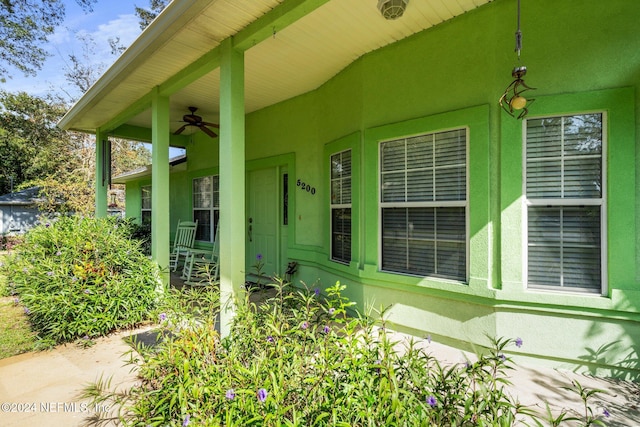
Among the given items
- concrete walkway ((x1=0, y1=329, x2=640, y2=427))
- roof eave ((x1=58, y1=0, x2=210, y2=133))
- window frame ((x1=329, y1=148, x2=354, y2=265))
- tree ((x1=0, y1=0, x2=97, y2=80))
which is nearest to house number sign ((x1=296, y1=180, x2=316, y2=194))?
window frame ((x1=329, y1=148, x2=354, y2=265))

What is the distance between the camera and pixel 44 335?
11.6 feet

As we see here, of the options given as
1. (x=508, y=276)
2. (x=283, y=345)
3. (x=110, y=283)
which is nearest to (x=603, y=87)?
(x=508, y=276)

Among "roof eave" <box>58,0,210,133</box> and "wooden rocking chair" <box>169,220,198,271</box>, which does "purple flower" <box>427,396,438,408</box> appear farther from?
"wooden rocking chair" <box>169,220,198,271</box>

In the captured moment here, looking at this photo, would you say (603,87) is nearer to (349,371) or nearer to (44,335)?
(349,371)

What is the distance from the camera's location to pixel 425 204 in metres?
3.39

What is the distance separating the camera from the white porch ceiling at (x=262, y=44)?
2828 mm

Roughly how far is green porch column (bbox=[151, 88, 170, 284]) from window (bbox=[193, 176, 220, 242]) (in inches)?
96.4

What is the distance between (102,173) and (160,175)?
3027mm

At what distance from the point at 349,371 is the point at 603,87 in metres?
2.99

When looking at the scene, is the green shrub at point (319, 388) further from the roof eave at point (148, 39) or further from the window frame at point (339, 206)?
the roof eave at point (148, 39)

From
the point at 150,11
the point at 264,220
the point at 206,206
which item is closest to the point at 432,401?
the point at 264,220

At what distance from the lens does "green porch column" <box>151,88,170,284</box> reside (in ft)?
14.6

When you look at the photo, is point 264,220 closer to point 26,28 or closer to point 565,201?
point 565,201

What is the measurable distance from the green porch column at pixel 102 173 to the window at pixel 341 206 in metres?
4.92
